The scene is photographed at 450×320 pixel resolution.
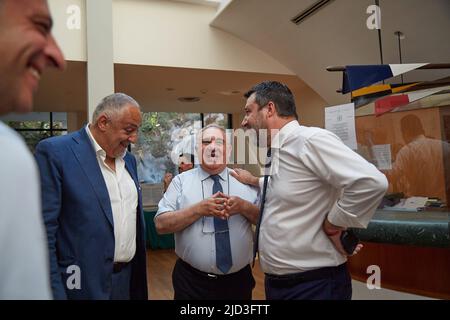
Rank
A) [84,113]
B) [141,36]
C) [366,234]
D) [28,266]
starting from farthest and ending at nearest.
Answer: [84,113] < [141,36] < [366,234] < [28,266]

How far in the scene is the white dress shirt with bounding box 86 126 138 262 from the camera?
1.56m

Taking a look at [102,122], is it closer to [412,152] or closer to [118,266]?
[118,266]

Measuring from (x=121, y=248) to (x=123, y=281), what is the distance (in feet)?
0.51

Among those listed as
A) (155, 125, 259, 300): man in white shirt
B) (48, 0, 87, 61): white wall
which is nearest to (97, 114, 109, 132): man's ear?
(155, 125, 259, 300): man in white shirt

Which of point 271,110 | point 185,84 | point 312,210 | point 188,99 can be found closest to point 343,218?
point 312,210

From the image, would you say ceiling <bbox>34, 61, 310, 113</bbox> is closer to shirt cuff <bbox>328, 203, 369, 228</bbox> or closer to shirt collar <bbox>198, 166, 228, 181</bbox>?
shirt collar <bbox>198, 166, 228, 181</bbox>

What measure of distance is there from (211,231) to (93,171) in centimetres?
70

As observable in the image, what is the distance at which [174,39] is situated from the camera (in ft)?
16.2

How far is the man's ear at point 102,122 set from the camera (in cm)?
159

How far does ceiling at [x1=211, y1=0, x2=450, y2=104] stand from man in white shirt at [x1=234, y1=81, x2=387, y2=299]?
2969 mm

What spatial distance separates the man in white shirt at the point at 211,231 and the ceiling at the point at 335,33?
2.88 metres
